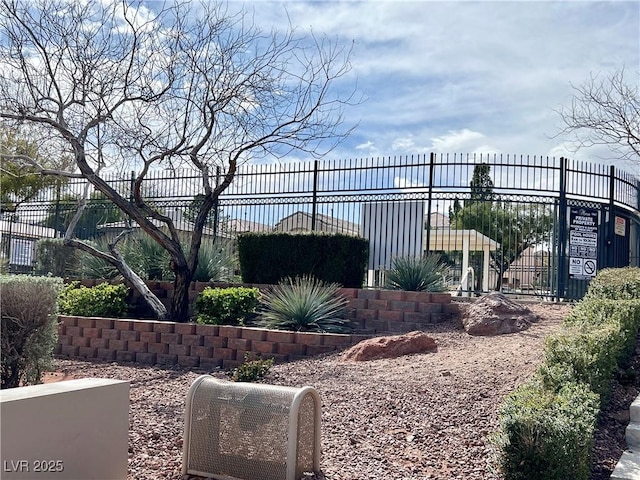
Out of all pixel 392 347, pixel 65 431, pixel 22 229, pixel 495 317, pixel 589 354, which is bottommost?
pixel 65 431

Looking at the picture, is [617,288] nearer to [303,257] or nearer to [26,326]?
[303,257]

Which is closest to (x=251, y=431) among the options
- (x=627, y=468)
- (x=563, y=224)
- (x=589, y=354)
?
(x=627, y=468)

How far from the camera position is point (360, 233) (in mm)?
Result: 12094

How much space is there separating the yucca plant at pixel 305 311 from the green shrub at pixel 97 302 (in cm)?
271

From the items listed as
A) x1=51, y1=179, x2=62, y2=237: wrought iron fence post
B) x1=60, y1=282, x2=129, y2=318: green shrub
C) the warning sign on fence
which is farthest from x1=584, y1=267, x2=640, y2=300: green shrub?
x1=51, y1=179, x2=62, y2=237: wrought iron fence post

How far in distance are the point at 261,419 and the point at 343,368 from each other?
132 inches

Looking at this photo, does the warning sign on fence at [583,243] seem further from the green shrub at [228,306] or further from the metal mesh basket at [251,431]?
the metal mesh basket at [251,431]

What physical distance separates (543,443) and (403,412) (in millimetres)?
1811

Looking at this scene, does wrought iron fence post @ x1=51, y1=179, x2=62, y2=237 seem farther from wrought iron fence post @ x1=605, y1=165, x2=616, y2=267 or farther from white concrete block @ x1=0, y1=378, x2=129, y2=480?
white concrete block @ x1=0, y1=378, x2=129, y2=480

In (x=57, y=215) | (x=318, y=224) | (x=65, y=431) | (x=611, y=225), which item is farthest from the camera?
(x=57, y=215)

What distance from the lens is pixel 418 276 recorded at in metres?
10.2

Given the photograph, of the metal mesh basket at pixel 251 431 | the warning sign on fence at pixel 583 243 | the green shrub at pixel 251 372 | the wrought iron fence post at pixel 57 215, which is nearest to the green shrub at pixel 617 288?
the warning sign on fence at pixel 583 243

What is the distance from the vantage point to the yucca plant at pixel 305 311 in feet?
29.4

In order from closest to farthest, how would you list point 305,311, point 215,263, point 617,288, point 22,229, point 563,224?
point 617,288, point 305,311, point 563,224, point 215,263, point 22,229
